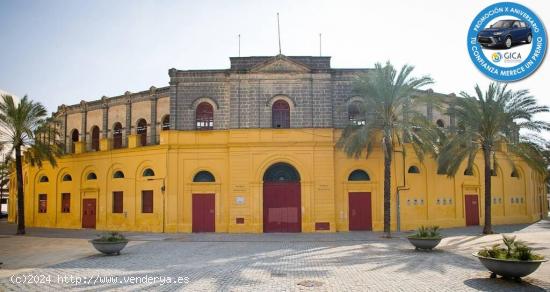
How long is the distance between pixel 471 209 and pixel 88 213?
28596 mm

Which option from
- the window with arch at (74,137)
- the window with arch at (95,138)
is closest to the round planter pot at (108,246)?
the window with arch at (95,138)

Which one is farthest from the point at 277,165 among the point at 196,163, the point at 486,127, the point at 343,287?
the point at 343,287

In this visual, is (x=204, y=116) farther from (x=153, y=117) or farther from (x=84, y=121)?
(x=84, y=121)

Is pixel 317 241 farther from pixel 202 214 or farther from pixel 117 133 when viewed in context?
pixel 117 133

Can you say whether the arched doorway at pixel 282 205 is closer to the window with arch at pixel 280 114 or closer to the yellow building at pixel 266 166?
the yellow building at pixel 266 166

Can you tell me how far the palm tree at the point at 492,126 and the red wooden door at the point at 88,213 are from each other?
25246 millimetres

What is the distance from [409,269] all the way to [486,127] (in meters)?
16.2

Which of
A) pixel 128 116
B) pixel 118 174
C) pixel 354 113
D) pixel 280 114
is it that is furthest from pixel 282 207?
pixel 128 116

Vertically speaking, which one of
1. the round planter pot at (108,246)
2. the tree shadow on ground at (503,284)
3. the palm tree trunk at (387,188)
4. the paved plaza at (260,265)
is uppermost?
the palm tree trunk at (387,188)

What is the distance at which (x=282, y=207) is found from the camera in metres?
28.9

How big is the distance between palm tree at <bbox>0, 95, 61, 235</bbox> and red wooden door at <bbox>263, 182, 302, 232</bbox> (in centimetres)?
1618

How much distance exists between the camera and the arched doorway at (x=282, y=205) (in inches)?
1134

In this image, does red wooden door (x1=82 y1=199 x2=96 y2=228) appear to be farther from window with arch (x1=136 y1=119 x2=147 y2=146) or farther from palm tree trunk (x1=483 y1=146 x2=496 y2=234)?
palm tree trunk (x1=483 y1=146 x2=496 y2=234)

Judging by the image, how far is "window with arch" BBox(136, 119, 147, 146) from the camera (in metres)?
32.9
